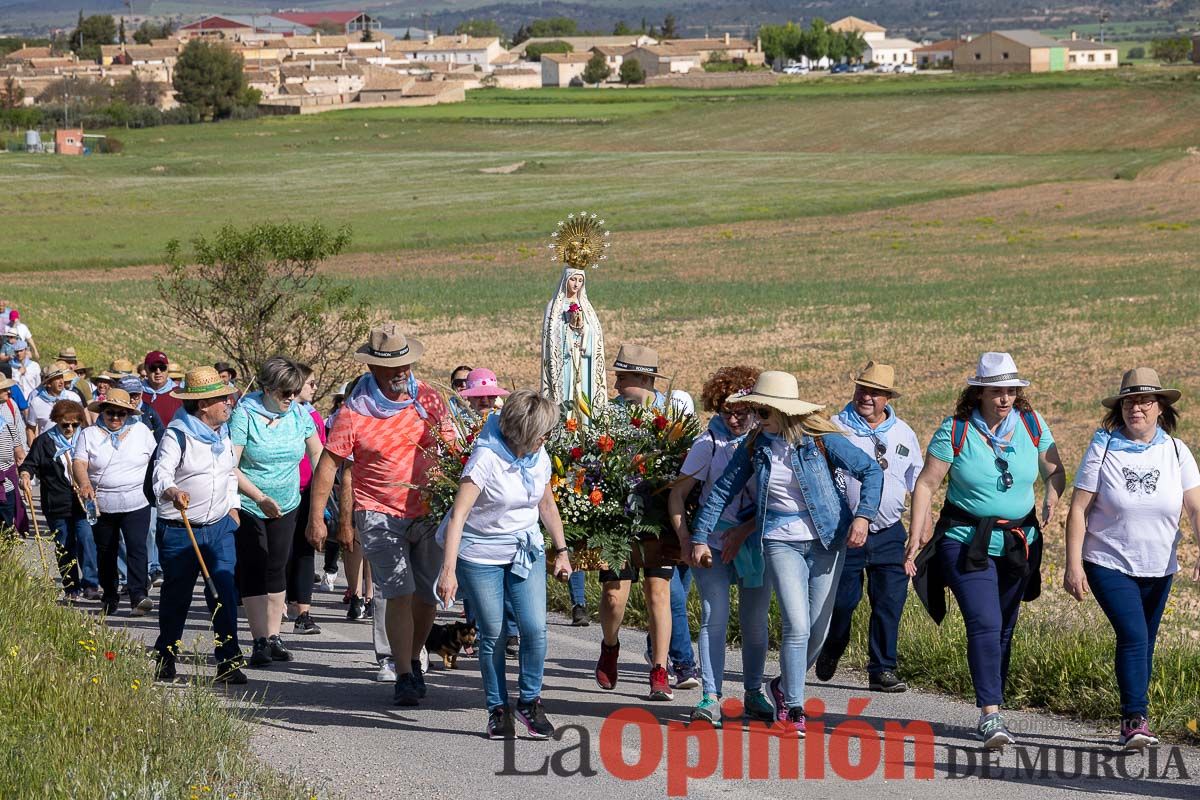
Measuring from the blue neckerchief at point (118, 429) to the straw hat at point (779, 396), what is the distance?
223 inches

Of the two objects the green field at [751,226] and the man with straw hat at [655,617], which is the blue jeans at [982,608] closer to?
the green field at [751,226]

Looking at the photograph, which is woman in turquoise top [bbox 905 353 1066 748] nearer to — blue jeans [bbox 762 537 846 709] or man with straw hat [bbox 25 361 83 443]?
blue jeans [bbox 762 537 846 709]

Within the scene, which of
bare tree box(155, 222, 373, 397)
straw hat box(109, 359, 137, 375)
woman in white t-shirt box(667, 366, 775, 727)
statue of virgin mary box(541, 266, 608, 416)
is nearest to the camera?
woman in white t-shirt box(667, 366, 775, 727)

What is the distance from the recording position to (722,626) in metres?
8.33

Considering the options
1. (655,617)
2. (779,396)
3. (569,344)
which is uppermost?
(779,396)

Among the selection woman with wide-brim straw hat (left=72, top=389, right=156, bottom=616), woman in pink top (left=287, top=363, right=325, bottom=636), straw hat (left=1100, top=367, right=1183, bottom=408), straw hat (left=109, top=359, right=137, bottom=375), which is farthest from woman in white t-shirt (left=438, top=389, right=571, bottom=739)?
straw hat (left=109, top=359, right=137, bottom=375)

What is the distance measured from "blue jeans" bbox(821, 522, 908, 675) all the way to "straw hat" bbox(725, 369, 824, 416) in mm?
1527

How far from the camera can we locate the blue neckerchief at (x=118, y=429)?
11.9 m

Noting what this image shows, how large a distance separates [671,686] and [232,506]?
8.95 feet

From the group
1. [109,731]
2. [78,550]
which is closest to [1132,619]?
[109,731]

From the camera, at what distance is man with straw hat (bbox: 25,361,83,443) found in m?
15.6

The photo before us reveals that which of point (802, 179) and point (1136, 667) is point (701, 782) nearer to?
point (1136, 667)

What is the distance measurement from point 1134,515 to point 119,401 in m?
7.28

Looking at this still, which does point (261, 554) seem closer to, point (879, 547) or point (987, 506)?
point (879, 547)
